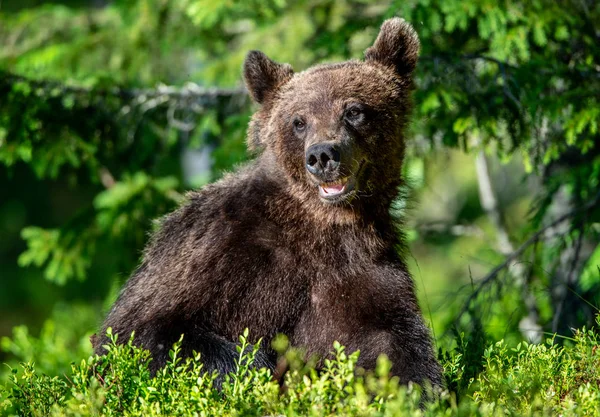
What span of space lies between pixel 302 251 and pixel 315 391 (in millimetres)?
1848

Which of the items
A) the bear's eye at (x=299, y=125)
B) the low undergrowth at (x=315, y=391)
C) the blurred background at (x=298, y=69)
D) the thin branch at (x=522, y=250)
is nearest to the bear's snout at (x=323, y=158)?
the bear's eye at (x=299, y=125)

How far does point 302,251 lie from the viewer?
5.75 meters

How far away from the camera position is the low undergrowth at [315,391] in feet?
12.9

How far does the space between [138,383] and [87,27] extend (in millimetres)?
8039

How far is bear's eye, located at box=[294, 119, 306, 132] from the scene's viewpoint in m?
5.96

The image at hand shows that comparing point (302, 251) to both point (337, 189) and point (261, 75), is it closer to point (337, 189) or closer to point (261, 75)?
point (337, 189)

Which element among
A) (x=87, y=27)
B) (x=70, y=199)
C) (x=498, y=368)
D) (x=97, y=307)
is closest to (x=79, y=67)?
(x=87, y=27)

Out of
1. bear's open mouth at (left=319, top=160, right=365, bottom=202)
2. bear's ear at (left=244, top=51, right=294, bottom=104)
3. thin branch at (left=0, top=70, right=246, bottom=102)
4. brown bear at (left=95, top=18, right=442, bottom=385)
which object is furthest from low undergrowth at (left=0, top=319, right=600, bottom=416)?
thin branch at (left=0, top=70, right=246, bottom=102)

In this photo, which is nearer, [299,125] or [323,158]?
[323,158]

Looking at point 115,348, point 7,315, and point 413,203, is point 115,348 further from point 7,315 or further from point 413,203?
point 7,315

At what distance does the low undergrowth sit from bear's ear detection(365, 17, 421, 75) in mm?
2433

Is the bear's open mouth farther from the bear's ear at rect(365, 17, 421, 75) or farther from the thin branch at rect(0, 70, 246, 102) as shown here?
the thin branch at rect(0, 70, 246, 102)

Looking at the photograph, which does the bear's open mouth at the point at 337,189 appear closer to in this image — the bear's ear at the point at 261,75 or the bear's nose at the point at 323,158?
the bear's nose at the point at 323,158

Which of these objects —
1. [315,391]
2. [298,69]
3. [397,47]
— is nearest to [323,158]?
[397,47]
